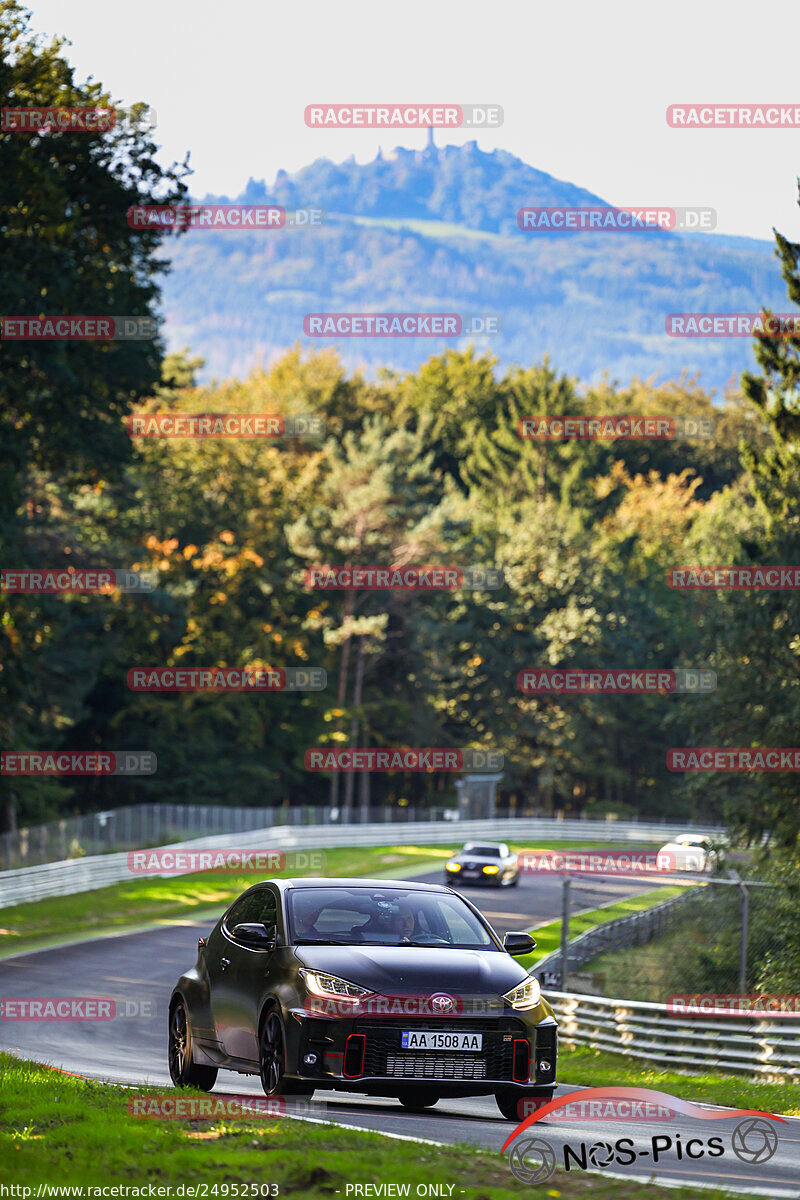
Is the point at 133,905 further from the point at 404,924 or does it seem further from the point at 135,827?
the point at 404,924

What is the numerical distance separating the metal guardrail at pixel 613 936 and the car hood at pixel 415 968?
497 inches

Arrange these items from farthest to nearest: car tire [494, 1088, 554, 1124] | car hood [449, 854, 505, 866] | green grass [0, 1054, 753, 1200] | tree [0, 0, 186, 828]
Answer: car hood [449, 854, 505, 866], tree [0, 0, 186, 828], car tire [494, 1088, 554, 1124], green grass [0, 1054, 753, 1200]

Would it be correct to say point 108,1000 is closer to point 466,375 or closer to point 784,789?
point 784,789

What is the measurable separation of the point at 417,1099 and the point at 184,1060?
209 cm

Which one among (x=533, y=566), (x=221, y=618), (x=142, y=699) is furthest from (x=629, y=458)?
(x=142, y=699)

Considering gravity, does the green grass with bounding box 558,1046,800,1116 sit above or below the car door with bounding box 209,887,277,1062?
below

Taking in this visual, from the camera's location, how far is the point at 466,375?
99.2 meters

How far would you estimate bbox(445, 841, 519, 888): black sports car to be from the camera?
135 feet

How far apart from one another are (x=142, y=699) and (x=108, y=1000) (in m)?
45.1

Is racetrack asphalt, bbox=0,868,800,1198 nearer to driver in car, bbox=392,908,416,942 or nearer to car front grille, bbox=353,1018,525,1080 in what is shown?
car front grille, bbox=353,1018,525,1080

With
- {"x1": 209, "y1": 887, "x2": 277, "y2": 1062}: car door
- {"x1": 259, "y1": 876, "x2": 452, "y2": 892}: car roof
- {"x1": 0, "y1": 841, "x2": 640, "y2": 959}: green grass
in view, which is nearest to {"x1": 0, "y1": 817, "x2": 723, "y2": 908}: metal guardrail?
{"x1": 0, "y1": 841, "x2": 640, "y2": 959}: green grass

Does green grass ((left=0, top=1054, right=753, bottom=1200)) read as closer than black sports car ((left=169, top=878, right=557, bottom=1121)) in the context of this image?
Yes

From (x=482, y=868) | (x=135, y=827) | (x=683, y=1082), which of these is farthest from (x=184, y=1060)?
(x=135, y=827)

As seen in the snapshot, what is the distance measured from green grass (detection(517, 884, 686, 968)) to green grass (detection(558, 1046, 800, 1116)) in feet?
28.7
